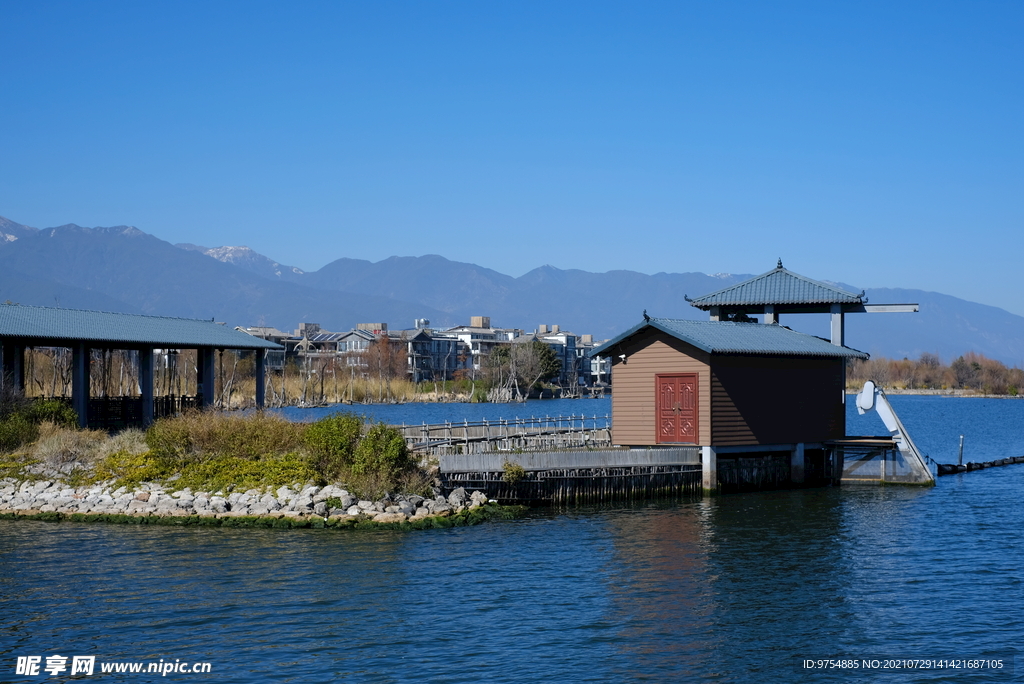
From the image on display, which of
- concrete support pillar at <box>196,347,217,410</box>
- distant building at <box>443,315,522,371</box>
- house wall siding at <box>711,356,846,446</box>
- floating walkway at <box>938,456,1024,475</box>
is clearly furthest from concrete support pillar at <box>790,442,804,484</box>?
distant building at <box>443,315,522,371</box>

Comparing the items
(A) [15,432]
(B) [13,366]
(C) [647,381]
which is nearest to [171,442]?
(A) [15,432]

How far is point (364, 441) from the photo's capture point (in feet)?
106

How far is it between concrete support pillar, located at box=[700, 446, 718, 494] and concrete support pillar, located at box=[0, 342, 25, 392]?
2559 cm

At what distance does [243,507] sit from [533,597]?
40.6ft

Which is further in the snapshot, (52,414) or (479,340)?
(479,340)

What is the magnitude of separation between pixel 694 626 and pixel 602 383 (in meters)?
159

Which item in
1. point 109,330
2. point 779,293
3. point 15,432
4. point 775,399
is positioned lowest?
point 15,432

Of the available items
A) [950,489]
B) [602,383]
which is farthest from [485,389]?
[950,489]

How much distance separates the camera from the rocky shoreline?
3078 centimetres

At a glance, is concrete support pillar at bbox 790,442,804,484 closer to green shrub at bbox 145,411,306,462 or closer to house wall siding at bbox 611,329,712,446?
house wall siding at bbox 611,329,712,446

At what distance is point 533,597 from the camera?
23.0m

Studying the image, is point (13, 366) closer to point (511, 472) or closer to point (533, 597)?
point (511, 472)

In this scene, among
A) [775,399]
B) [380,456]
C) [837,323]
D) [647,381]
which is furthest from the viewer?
[837,323]

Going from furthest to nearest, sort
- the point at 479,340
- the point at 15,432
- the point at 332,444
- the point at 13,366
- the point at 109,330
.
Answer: the point at 479,340
the point at 109,330
the point at 13,366
the point at 15,432
the point at 332,444
